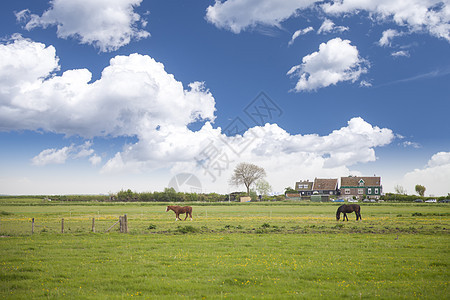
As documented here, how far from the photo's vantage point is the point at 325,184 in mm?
143875

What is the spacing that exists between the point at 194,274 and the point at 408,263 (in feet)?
32.4

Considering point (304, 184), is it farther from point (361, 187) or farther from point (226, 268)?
point (226, 268)

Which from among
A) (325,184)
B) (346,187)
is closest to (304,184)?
(325,184)

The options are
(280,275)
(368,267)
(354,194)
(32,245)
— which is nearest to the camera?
(280,275)

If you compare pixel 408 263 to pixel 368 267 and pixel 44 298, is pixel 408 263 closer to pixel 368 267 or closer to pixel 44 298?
pixel 368 267

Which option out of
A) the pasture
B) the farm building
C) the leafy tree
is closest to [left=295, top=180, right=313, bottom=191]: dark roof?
the farm building

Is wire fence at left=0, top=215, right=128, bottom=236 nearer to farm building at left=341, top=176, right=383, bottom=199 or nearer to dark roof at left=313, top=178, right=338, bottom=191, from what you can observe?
farm building at left=341, top=176, right=383, bottom=199

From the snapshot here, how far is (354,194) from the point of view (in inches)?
5433

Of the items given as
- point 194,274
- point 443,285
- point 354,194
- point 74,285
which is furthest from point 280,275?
point 354,194

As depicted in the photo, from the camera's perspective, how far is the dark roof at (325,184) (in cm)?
14188

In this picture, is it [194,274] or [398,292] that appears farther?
[194,274]

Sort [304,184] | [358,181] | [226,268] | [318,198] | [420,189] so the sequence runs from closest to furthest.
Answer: [226,268], [318,198], [358,181], [304,184], [420,189]

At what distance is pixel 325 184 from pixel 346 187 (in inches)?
343

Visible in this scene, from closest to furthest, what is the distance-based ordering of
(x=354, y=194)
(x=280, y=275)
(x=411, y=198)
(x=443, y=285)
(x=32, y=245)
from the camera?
1. (x=443, y=285)
2. (x=280, y=275)
3. (x=32, y=245)
4. (x=411, y=198)
5. (x=354, y=194)
